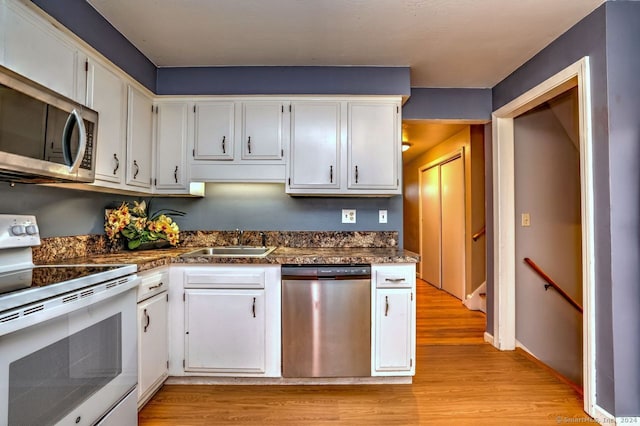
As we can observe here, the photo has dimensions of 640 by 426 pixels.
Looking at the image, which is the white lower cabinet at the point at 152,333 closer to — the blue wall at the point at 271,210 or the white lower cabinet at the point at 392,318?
the blue wall at the point at 271,210

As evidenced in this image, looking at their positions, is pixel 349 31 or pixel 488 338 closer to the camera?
pixel 349 31

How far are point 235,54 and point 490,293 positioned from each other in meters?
3.00

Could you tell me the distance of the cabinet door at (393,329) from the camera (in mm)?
2109

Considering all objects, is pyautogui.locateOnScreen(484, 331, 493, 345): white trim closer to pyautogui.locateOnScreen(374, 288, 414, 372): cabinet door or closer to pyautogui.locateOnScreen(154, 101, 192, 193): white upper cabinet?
pyautogui.locateOnScreen(374, 288, 414, 372): cabinet door

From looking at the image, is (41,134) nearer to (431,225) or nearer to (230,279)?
(230,279)

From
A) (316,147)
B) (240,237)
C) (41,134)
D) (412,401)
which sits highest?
(316,147)

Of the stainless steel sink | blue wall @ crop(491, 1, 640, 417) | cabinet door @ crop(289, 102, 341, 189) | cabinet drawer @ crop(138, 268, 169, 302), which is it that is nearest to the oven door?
cabinet drawer @ crop(138, 268, 169, 302)

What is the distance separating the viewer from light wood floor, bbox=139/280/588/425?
1.82 metres

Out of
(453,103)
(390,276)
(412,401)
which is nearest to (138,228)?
(390,276)

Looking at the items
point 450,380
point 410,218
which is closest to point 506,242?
point 450,380

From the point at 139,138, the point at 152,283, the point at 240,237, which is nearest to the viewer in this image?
the point at 152,283

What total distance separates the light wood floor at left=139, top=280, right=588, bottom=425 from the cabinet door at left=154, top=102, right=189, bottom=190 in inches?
59.0

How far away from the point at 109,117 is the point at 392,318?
7.32ft

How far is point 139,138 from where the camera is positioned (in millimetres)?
2312
